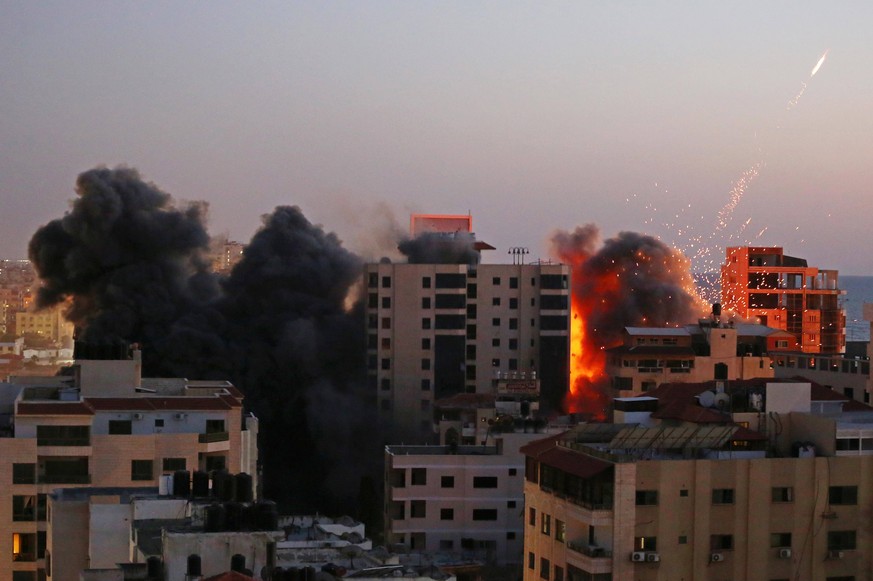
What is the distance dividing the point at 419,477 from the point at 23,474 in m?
19.4

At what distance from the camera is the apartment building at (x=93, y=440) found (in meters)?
36.9

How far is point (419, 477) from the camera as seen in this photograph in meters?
54.5

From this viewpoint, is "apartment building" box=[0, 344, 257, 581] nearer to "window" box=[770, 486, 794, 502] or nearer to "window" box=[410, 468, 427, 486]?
"window" box=[410, 468, 427, 486]

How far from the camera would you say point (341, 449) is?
74375 mm

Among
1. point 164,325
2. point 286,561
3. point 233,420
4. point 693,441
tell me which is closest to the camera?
point 286,561

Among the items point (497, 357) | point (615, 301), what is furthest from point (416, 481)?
point (615, 301)

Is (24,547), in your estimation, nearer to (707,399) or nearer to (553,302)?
(707,399)

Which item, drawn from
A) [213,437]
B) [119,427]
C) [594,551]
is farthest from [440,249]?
[594,551]

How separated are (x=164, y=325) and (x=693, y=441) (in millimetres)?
47206

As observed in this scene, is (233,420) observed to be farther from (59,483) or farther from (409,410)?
(409,410)

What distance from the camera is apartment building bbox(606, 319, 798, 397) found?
72.3 meters

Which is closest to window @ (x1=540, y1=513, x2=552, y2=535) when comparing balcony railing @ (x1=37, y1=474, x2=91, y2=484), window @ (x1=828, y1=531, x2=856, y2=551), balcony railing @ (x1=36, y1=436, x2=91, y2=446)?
window @ (x1=828, y1=531, x2=856, y2=551)

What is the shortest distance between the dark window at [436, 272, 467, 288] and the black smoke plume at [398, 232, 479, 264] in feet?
12.6

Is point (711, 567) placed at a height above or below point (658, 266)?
below
